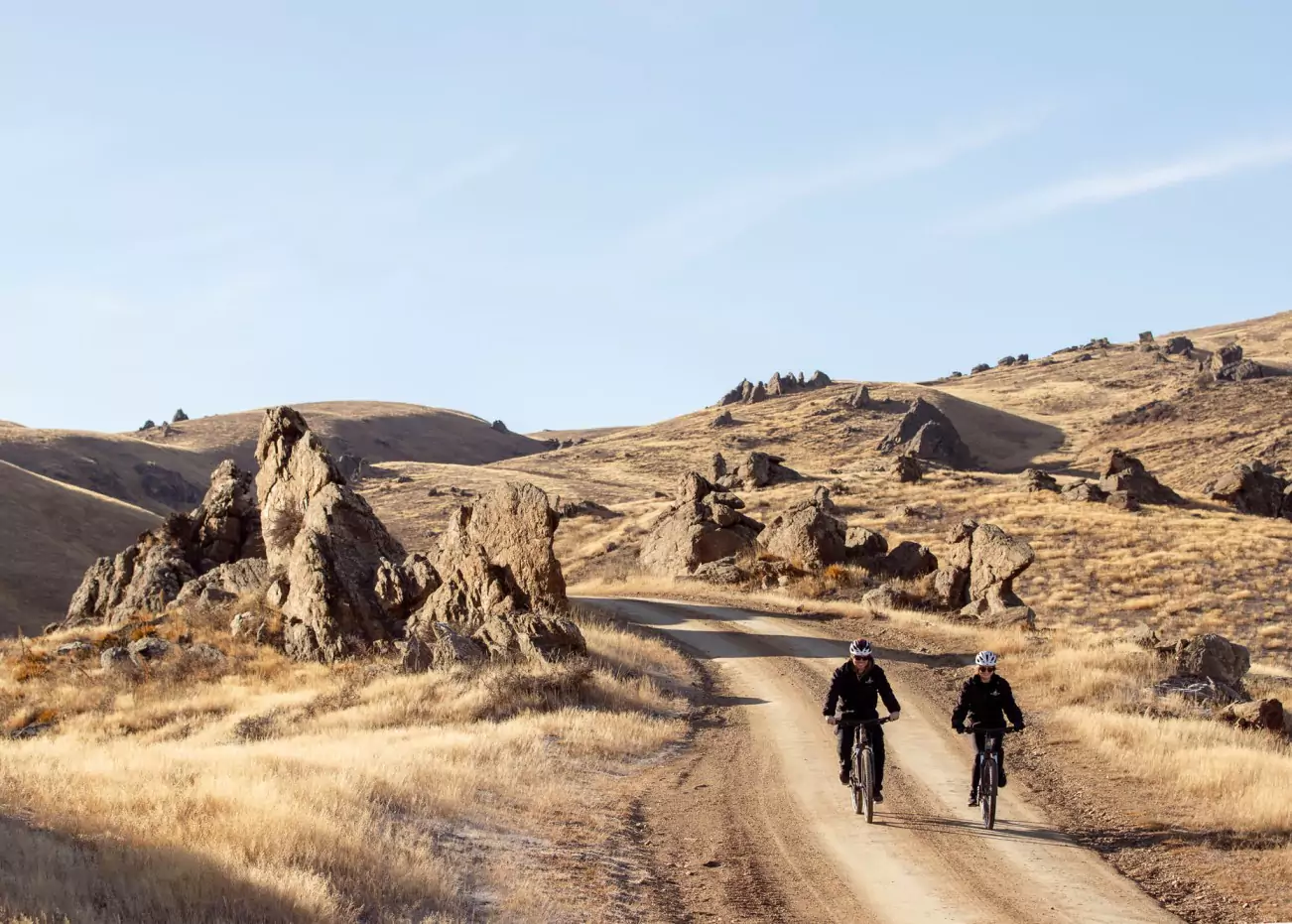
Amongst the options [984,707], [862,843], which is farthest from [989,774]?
[862,843]

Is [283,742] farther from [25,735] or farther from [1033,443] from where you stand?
[1033,443]

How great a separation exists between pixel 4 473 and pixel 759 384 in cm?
10049

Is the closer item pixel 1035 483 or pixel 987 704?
pixel 987 704

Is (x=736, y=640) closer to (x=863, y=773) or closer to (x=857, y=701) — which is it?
(x=857, y=701)

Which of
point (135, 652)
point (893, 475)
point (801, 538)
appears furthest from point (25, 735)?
point (893, 475)

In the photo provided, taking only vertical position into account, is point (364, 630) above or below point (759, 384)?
Result: below

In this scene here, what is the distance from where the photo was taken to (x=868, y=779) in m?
12.5

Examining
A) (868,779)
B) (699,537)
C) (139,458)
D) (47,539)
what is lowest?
(47,539)

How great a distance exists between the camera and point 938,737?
1736 cm

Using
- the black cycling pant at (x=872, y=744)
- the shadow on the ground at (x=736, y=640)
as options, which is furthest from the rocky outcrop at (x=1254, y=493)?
the black cycling pant at (x=872, y=744)

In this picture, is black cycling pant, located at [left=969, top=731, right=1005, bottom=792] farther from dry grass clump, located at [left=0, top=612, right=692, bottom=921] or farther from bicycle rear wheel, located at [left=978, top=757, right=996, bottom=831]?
dry grass clump, located at [left=0, top=612, right=692, bottom=921]

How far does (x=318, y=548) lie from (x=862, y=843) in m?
15.3

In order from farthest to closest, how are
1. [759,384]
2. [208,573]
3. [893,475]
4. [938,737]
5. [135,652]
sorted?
[759,384] → [893,475] → [208,573] → [135,652] → [938,737]

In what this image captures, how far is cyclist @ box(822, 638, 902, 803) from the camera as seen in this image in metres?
12.6
